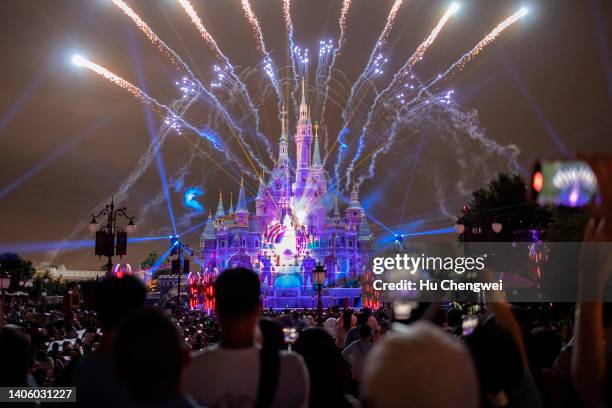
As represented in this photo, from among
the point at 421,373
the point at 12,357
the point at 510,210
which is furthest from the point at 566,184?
the point at 510,210

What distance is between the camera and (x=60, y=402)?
6.28m

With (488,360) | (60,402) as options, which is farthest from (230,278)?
(60,402)

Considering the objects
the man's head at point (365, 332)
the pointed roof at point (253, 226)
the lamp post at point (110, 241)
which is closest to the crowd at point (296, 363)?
the man's head at point (365, 332)

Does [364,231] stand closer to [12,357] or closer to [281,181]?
[281,181]

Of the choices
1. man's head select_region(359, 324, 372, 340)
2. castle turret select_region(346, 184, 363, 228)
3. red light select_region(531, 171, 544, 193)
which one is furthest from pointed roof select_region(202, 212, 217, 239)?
red light select_region(531, 171, 544, 193)

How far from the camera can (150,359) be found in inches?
107

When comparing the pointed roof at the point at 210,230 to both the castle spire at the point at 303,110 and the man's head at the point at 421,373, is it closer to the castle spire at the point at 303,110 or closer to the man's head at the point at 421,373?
the castle spire at the point at 303,110

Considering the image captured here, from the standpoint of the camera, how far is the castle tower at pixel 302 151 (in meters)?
107

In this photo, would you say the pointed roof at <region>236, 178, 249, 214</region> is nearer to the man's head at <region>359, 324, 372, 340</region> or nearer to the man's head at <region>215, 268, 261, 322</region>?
the man's head at <region>359, 324, 372, 340</region>

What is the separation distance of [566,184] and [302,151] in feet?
350

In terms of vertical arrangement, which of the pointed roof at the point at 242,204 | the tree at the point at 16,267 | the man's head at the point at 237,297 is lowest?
the man's head at the point at 237,297

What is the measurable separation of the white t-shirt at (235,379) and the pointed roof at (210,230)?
106 meters

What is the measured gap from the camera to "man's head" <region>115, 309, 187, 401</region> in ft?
8.91

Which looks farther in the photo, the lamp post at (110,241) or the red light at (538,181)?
the lamp post at (110,241)
